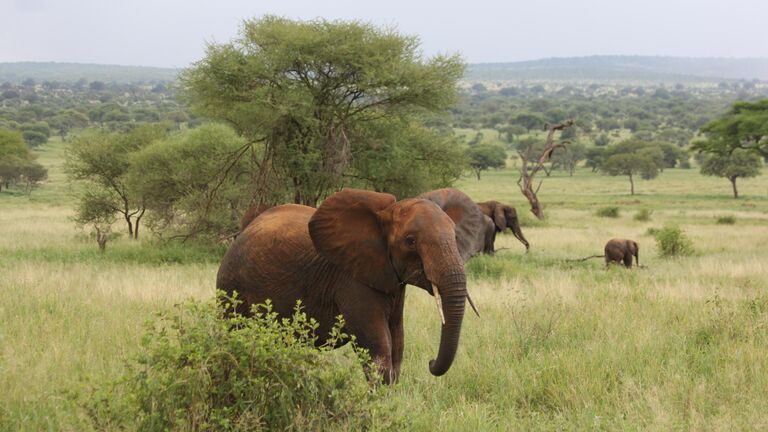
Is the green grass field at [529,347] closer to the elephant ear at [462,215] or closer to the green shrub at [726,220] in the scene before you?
the elephant ear at [462,215]

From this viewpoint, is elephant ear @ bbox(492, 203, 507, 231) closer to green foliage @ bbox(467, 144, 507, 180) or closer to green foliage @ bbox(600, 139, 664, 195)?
green foliage @ bbox(600, 139, 664, 195)

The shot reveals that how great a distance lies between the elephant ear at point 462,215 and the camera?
16.6 feet

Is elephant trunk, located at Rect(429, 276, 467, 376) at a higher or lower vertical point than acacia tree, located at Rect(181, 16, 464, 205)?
lower

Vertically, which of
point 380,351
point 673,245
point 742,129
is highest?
point 742,129

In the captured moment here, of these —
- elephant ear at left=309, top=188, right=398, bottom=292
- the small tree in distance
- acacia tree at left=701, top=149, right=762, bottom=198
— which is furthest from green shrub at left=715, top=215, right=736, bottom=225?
elephant ear at left=309, top=188, right=398, bottom=292

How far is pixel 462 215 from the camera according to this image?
5.15 metres

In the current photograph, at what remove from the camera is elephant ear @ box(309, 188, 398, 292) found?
4.71 m


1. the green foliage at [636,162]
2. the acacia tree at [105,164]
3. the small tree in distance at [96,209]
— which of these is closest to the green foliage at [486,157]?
the green foliage at [636,162]

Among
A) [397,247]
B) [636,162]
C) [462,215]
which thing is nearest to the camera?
[397,247]

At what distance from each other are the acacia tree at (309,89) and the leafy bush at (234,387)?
10.9 metres

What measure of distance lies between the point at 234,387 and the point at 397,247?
1363 millimetres

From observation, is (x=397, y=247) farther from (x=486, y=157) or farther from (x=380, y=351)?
(x=486, y=157)

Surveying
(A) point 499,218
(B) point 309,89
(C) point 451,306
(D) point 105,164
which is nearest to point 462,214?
(C) point 451,306

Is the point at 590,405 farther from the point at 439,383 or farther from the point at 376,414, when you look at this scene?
the point at 376,414
